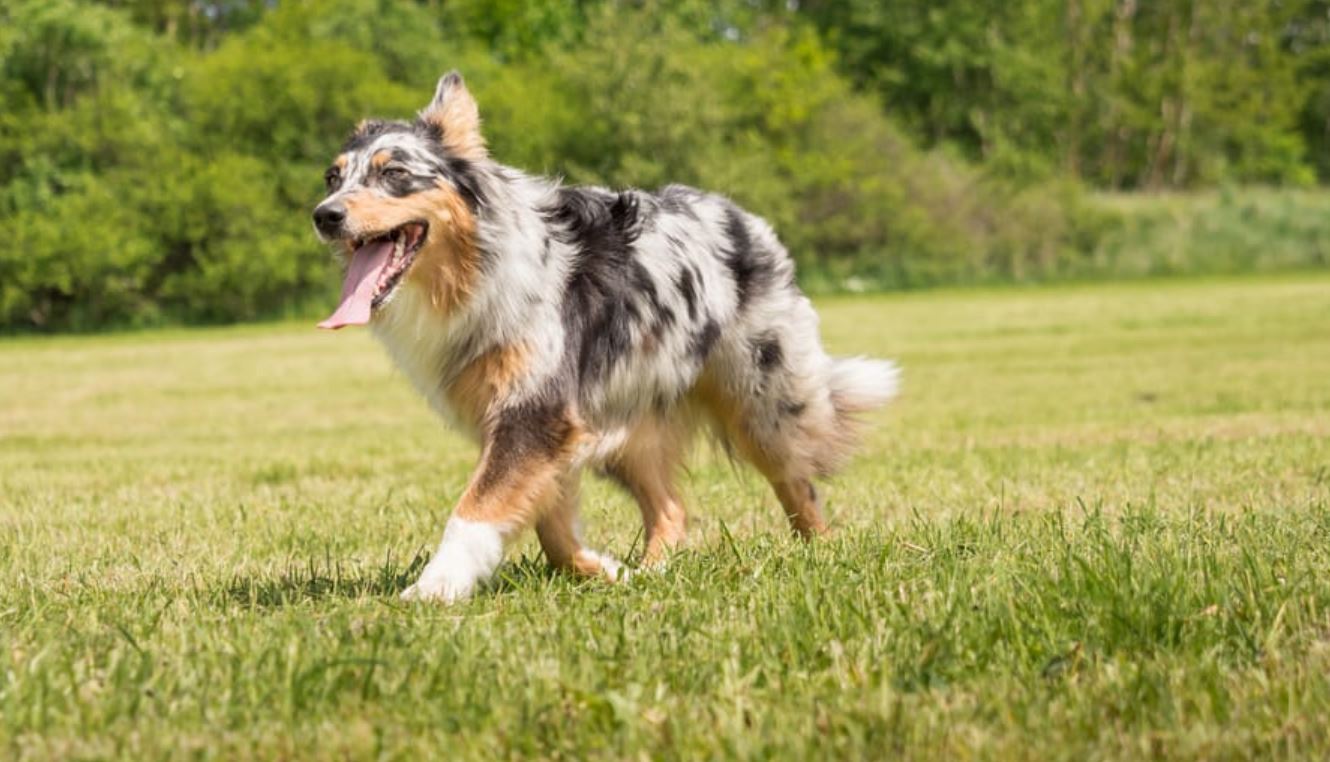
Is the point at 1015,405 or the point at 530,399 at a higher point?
the point at 530,399

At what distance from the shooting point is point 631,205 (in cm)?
548

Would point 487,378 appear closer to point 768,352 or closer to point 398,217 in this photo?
point 398,217

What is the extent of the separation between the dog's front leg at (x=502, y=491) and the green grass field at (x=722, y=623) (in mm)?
152

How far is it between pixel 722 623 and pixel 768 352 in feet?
7.80

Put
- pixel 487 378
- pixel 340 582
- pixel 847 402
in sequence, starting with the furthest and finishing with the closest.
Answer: pixel 847 402 < pixel 340 582 < pixel 487 378

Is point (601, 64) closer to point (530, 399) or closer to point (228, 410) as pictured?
point (228, 410)

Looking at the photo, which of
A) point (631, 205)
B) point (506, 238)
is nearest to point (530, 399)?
point (506, 238)

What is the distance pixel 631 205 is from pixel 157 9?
5064 centimetres

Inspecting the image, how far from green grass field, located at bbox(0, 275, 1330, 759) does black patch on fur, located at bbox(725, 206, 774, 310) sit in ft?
2.61

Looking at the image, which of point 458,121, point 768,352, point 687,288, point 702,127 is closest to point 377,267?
point 458,121

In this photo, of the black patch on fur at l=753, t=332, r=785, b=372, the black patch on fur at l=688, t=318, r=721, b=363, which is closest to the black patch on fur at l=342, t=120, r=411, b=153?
the black patch on fur at l=688, t=318, r=721, b=363

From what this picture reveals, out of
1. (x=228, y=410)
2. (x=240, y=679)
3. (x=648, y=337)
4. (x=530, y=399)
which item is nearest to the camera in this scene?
(x=240, y=679)

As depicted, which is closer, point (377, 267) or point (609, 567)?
point (377, 267)

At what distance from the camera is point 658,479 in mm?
5980
